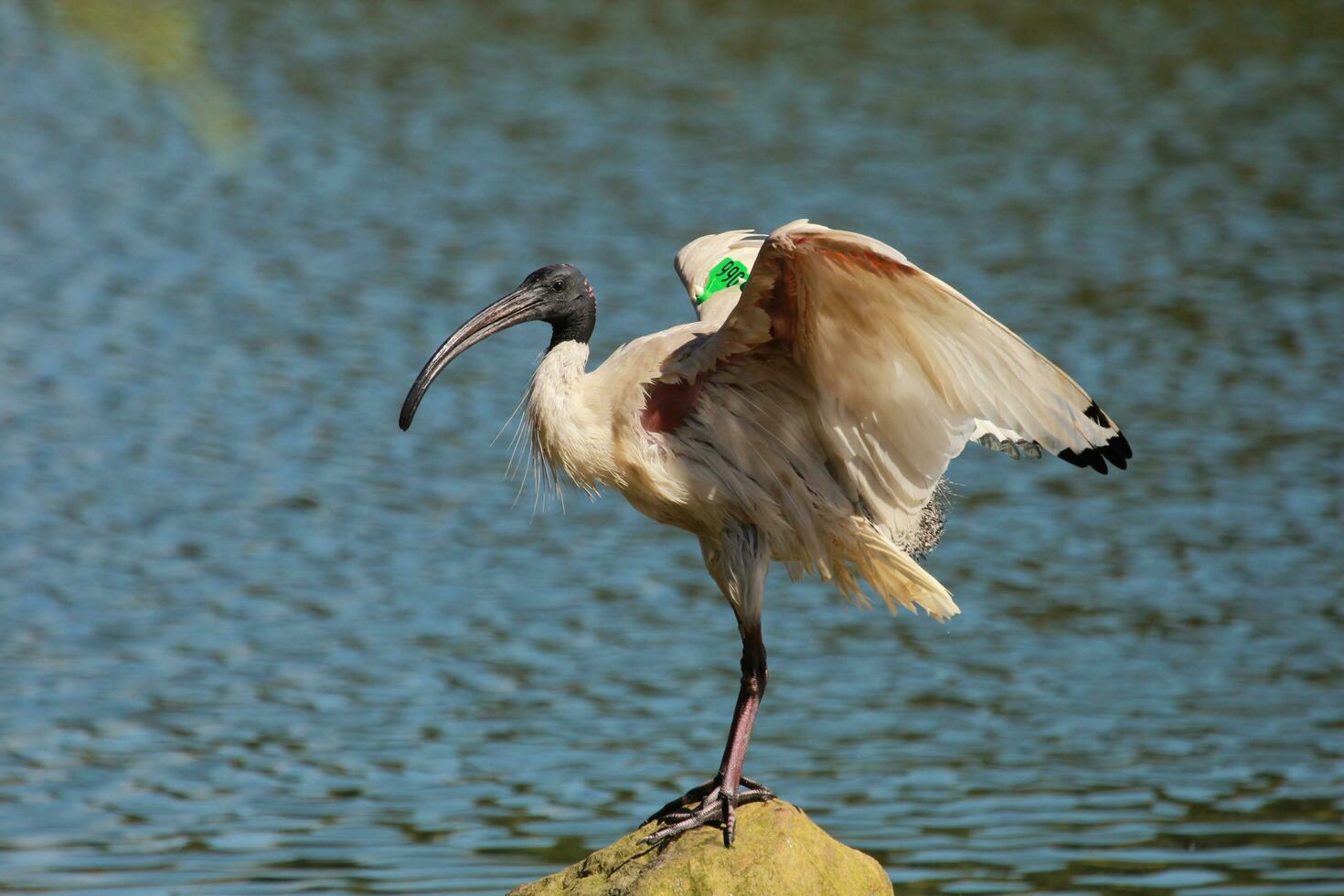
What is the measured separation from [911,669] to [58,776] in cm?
440

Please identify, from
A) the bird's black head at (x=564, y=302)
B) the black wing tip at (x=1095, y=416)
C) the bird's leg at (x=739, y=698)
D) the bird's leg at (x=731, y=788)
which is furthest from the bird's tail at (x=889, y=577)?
the bird's black head at (x=564, y=302)

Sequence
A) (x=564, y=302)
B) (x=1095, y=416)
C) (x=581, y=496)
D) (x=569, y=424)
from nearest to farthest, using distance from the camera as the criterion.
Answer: (x=1095, y=416), (x=569, y=424), (x=564, y=302), (x=581, y=496)

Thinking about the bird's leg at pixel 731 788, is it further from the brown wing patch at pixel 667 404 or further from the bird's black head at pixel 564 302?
the bird's black head at pixel 564 302

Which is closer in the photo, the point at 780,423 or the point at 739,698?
the point at 739,698

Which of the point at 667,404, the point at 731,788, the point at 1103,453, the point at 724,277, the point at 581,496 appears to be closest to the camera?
the point at 1103,453

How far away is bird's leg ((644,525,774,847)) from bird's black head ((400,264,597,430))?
80cm

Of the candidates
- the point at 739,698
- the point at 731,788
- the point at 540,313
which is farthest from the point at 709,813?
the point at 540,313

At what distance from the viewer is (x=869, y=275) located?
18.4 ft

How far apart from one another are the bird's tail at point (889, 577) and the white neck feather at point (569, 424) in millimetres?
848

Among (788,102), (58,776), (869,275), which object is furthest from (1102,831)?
(788,102)

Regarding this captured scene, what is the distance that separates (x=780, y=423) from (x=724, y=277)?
2.89 ft

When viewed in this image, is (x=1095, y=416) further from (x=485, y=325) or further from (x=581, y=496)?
→ (x=581, y=496)

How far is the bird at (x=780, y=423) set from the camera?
18.8ft

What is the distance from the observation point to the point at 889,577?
643 centimetres
